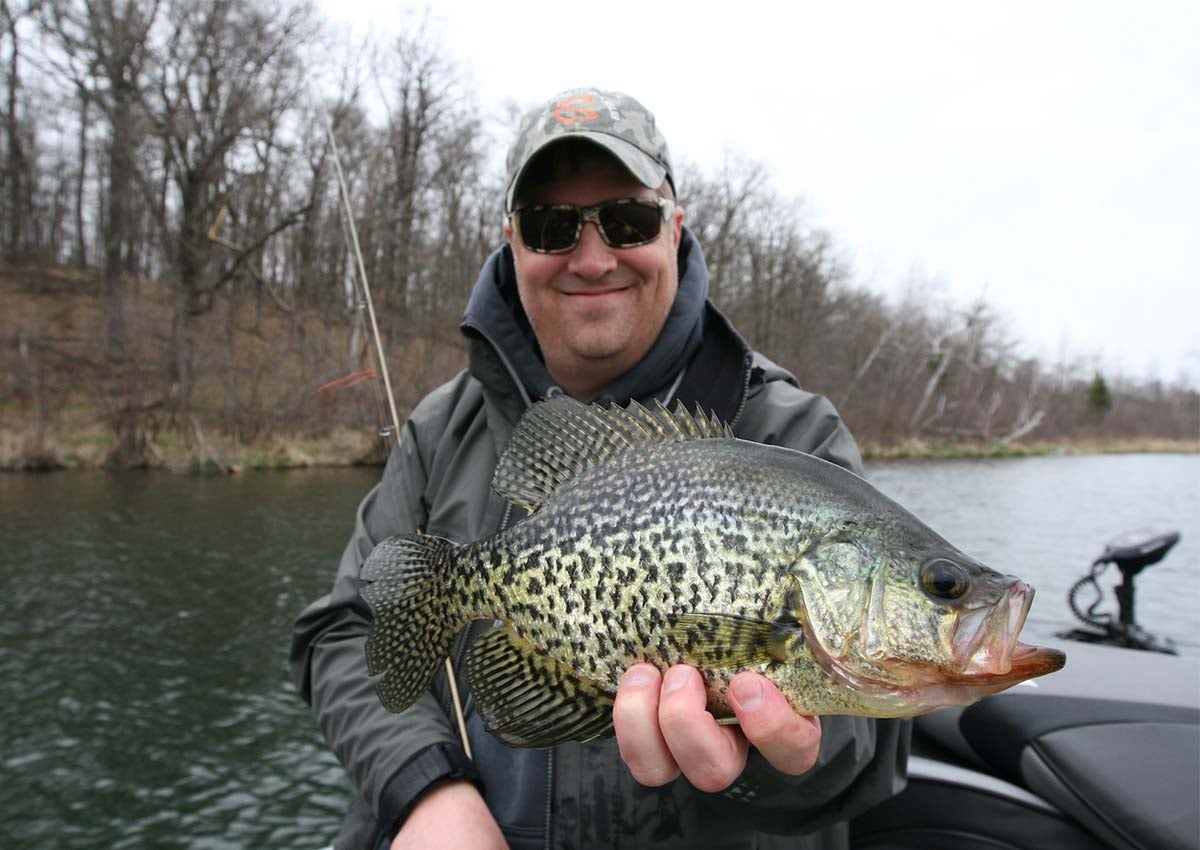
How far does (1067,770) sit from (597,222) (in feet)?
8.38

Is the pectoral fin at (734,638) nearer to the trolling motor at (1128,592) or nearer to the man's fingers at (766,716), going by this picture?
the man's fingers at (766,716)

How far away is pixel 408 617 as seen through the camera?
2.17 meters

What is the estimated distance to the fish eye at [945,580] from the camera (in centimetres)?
165

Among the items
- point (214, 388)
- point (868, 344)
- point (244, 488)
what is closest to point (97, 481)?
point (244, 488)

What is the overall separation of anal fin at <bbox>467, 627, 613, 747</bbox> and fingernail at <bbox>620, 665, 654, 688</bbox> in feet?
0.46

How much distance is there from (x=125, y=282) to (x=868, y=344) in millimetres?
40042

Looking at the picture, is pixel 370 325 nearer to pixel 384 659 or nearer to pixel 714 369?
pixel 714 369

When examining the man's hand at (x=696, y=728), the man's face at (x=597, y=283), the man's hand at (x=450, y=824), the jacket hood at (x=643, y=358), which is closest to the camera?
the man's hand at (x=696, y=728)

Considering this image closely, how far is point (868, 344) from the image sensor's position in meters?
52.5

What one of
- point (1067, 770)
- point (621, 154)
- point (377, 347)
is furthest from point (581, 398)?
point (1067, 770)

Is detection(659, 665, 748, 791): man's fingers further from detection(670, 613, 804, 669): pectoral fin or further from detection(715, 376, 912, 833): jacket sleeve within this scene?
detection(715, 376, 912, 833): jacket sleeve

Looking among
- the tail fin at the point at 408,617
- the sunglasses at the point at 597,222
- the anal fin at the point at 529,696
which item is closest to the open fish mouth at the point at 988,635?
the anal fin at the point at 529,696

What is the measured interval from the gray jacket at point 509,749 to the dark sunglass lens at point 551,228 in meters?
0.39

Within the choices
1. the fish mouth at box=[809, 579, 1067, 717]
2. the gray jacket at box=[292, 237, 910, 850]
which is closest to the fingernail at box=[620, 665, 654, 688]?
the fish mouth at box=[809, 579, 1067, 717]
